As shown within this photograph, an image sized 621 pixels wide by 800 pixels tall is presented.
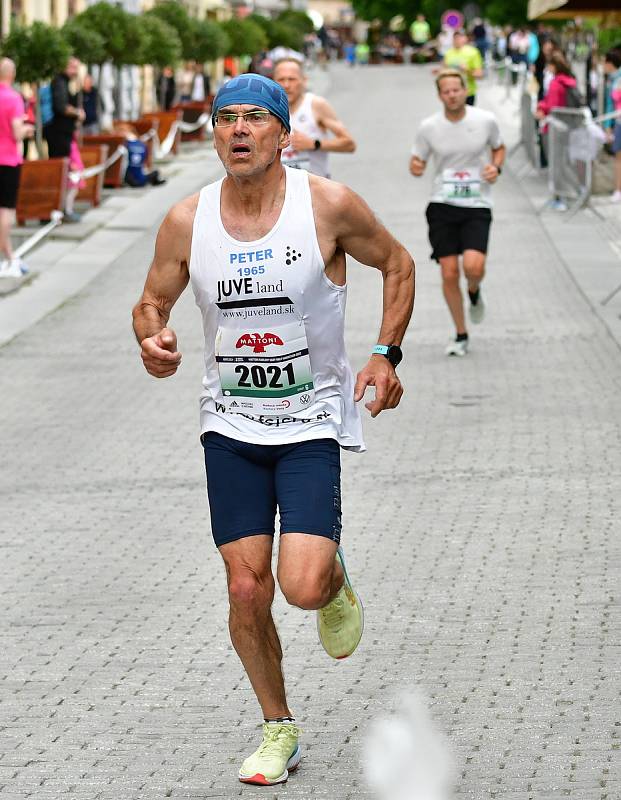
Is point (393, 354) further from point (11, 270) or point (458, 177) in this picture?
point (11, 270)

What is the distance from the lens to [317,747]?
17.3 ft

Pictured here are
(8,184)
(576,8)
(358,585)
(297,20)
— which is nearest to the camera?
(358,585)

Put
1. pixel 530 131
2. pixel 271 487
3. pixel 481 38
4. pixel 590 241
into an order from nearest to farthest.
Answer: pixel 271 487
pixel 590 241
pixel 530 131
pixel 481 38

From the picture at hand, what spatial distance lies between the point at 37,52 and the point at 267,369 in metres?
18.8

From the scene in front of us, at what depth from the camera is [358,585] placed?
717 centimetres

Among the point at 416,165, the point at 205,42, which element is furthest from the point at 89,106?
the point at 416,165

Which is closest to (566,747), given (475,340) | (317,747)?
(317,747)

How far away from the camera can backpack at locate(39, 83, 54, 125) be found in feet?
70.1

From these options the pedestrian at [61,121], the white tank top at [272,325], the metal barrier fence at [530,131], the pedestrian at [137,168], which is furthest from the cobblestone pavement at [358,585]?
the metal barrier fence at [530,131]

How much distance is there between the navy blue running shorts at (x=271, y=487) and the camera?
16.5ft

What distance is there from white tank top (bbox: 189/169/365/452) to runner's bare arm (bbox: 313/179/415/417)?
0.06 metres

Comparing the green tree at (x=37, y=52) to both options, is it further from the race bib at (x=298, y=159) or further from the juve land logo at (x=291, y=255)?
the juve land logo at (x=291, y=255)

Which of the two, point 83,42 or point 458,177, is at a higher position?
point 458,177

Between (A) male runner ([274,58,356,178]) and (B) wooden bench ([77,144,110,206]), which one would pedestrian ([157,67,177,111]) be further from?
(A) male runner ([274,58,356,178])
